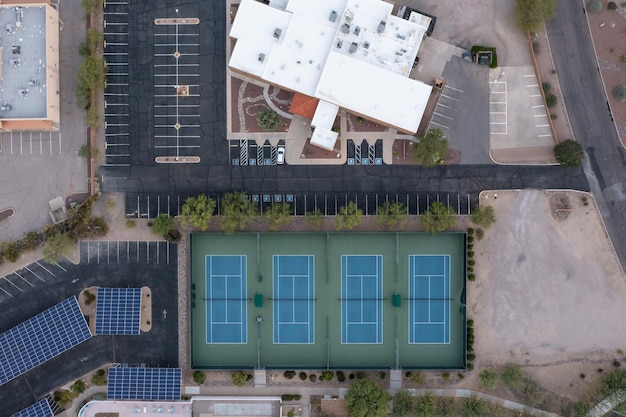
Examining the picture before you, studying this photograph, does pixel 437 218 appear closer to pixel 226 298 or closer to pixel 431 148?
pixel 431 148

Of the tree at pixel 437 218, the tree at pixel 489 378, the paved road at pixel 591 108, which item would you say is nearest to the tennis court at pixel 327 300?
the tree at pixel 437 218

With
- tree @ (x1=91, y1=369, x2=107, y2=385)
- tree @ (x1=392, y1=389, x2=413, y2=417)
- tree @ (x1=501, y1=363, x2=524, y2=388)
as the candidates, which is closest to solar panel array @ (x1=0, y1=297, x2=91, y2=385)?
tree @ (x1=91, y1=369, x2=107, y2=385)

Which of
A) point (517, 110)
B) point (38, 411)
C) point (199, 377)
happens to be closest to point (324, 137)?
point (517, 110)

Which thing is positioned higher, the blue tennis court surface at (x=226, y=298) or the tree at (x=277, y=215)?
the tree at (x=277, y=215)

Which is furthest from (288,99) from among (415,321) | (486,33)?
(415,321)

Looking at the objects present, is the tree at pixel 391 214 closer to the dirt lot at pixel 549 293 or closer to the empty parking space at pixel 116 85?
A: the dirt lot at pixel 549 293

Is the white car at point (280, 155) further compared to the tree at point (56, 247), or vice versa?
the white car at point (280, 155)
